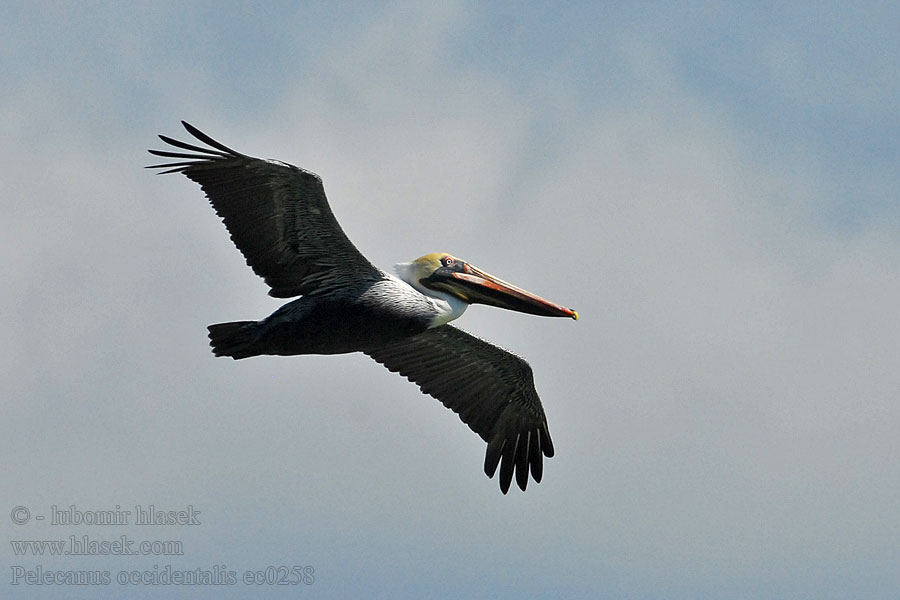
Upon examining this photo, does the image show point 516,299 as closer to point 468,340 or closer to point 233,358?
point 468,340

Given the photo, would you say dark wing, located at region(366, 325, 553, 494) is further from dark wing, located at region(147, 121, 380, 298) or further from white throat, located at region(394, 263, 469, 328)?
dark wing, located at region(147, 121, 380, 298)

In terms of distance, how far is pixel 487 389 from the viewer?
1764 centimetres

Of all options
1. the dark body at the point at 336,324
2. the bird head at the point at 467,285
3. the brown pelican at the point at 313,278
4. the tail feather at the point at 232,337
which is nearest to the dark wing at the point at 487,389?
the brown pelican at the point at 313,278

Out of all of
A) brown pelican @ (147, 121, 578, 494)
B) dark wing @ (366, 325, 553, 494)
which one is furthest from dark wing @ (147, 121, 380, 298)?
dark wing @ (366, 325, 553, 494)

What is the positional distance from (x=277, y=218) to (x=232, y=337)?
1.38 metres

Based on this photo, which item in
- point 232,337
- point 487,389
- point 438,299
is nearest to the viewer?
point 232,337

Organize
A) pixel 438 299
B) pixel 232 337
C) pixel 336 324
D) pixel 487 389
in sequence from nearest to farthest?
pixel 232 337 < pixel 336 324 < pixel 438 299 < pixel 487 389

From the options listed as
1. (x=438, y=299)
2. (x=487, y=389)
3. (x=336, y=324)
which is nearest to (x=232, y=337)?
(x=336, y=324)

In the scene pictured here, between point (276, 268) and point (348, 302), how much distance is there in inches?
36.5

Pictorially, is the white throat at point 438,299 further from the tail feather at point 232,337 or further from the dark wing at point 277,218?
the tail feather at point 232,337

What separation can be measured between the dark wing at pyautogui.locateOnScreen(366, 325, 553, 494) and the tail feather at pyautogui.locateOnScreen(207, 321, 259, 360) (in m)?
2.76

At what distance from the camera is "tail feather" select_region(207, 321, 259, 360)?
14781 millimetres

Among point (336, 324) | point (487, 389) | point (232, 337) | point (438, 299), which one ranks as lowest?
point (232, 337)

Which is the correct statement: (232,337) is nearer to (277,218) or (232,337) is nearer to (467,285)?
(277,218)
